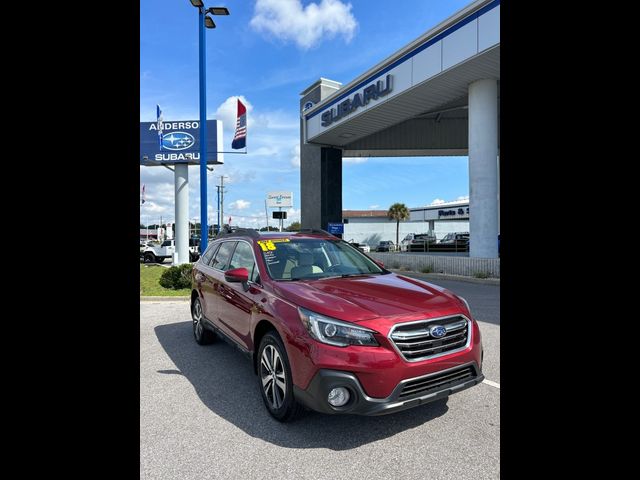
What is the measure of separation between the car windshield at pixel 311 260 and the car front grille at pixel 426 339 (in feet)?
4.15

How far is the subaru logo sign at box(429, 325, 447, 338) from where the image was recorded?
2.98 m

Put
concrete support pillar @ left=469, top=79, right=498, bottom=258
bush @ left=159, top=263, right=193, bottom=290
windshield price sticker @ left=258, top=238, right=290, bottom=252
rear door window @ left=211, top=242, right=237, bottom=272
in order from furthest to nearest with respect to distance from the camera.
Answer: concrete support pillar @ left=469, top=79, right=498, bottom=258 < bush @ left=159, top=263, right=193, bottom=290 < rear door window @ left=211, top=242, right=237, bottom=272 < windshield price sticker @ left=258, top=238, right=290, bottom=252

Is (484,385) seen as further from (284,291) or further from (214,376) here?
(214,376)

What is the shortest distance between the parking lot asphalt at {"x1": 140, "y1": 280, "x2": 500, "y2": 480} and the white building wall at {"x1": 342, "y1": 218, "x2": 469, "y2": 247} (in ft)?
134

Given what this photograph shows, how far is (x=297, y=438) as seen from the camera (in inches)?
120

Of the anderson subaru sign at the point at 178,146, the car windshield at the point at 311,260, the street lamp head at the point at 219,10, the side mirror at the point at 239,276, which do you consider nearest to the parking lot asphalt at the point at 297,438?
the side mirror at the point at 239,276

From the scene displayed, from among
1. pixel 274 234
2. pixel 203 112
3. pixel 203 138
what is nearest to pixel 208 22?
pixel 203 112

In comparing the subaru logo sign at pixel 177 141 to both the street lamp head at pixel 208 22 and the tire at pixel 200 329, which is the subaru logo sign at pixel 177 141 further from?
the tire at pixel 200 329

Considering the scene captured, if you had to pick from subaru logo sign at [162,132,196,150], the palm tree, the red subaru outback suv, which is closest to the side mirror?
the red subaru outback suv

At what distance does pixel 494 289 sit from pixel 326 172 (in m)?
13.4

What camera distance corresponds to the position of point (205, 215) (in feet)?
41.0

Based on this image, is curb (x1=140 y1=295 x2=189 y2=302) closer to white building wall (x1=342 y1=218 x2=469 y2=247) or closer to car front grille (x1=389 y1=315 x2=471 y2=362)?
car front grille (x1=389 y1=315 x2=471 y2=362)
